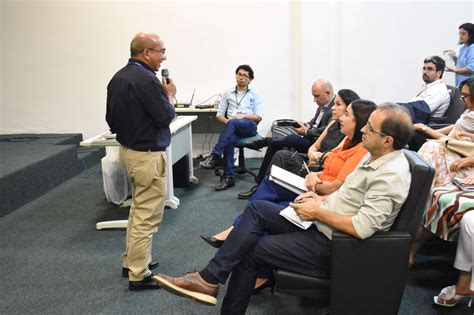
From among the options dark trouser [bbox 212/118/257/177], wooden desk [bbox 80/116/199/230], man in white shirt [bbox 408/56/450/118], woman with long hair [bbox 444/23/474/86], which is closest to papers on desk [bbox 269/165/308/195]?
wooden desk [bbox 80/116/199/230]

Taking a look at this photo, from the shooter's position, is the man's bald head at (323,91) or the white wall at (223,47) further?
the white wall at (223,47)

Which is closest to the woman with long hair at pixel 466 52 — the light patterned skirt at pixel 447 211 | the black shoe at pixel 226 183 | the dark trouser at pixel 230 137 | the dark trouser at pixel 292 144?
the dark trouser at pixel 292 144

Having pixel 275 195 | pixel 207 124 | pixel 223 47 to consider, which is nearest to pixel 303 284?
pixel 275 195

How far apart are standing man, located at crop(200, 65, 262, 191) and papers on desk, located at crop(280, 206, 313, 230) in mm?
2289

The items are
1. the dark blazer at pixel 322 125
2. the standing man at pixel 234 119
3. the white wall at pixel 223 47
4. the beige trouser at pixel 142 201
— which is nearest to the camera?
the beige trouser at pixel 142 201

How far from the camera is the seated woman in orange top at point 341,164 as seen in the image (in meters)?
2.33

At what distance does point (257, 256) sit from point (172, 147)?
211 centimetres

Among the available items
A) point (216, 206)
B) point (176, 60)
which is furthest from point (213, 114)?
point (216, 206)

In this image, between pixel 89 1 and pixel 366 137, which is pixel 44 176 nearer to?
pixel 89 1

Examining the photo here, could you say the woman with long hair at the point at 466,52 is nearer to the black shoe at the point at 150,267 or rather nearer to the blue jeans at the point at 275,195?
the blue jeans at the point at 275,195

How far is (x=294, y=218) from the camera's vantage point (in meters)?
2.05

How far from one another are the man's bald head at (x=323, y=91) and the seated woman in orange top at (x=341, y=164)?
121 centimetres

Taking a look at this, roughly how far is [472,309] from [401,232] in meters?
0.81

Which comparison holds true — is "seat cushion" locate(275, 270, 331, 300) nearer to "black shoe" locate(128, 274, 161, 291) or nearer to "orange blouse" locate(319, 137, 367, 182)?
"orange blouse" locate(319, 137, 367, 182)
